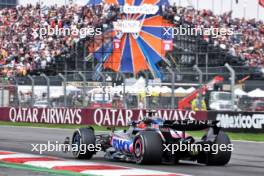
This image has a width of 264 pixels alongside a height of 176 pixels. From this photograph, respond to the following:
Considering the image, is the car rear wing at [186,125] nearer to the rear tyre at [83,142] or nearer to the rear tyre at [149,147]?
the rear tyre at [149,147]

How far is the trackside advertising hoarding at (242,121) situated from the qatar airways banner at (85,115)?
89cm

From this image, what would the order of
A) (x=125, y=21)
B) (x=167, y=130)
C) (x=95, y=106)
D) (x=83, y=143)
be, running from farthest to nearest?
(x=125, y=21), (x=95, y=106), (x=83, y=143), (x=167, y=130)

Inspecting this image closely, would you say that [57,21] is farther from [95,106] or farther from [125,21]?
[95,106]

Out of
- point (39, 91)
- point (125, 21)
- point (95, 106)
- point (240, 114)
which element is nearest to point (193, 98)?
point (240, 114)

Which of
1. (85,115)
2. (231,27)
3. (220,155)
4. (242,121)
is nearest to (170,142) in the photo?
(220,155)

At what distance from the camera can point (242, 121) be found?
21.5 meters

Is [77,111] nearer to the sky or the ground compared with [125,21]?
nearer to the ground

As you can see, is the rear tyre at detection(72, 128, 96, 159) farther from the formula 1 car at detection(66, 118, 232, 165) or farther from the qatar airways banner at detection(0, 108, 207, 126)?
the qatar airways banner at detection(0, 108, 207, 126)

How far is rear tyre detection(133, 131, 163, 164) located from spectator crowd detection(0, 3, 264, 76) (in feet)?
87.6

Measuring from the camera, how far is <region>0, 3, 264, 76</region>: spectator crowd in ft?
125

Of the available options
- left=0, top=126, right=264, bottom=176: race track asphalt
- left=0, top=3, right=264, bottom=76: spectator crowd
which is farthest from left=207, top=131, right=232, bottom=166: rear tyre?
left=0, top=3, right=264, bottom=76: spectator crowd

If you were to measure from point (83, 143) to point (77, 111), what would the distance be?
47.7 ft

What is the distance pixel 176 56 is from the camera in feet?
136


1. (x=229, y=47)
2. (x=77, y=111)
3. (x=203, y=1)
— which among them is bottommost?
(x=77, y=111)
